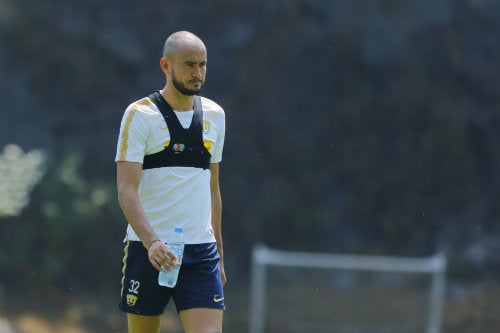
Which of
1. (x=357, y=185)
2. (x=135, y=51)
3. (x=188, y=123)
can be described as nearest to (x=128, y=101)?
(x=135, y=51)

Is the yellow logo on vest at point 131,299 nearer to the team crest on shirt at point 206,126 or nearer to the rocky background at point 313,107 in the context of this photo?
the team crest on shirt at point 206,126

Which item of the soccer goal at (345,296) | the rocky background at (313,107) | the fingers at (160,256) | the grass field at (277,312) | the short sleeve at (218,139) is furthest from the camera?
the rocky background at (313,107)

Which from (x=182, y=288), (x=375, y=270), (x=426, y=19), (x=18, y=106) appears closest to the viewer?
(x=182, y=288)

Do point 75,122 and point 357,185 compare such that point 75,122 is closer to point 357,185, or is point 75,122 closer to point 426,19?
point 357,185

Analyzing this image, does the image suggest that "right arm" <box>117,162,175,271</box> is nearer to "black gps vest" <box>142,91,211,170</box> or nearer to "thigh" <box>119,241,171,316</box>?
"black gps vest" <box>142,91,211,170</box>

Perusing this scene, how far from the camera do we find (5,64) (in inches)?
602

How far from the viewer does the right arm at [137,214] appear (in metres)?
4.04

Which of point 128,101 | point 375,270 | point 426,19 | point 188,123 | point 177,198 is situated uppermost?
point 426,19

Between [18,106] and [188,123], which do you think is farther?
[18,106]

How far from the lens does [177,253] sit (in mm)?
4199

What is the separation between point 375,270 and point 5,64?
6748 mm

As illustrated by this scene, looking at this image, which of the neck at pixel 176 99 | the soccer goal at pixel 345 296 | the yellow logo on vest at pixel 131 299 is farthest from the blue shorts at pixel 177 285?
the soccer goal at pixel 345 296

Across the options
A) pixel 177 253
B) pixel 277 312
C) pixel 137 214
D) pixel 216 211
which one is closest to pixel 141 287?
pixel 177 253

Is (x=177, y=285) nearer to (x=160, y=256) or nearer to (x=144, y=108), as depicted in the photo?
(x=160, y=256)
